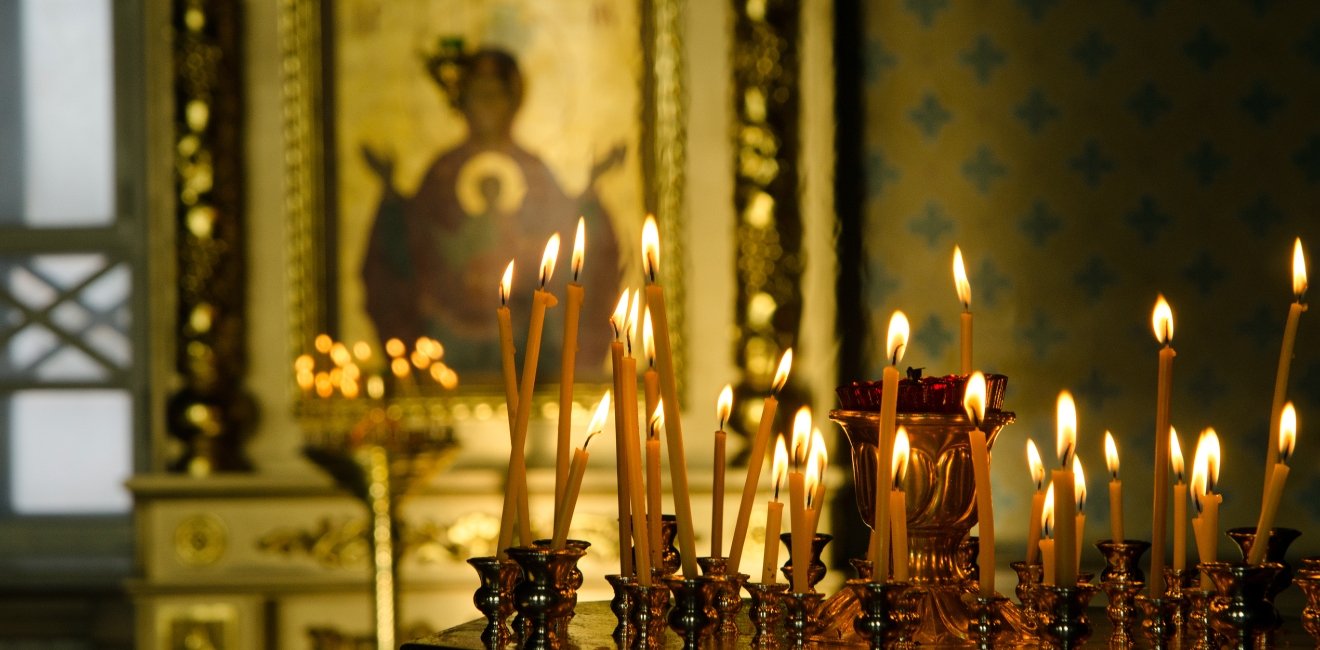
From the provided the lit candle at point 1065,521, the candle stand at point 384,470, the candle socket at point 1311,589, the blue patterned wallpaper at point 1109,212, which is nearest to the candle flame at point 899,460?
the lit candle at point 1065,521

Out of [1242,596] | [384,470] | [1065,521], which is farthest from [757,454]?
[384,470]

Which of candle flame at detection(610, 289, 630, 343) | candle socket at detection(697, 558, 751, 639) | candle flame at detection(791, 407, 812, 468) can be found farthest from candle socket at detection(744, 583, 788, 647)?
candle flame at detection(610, 289, 630, 343)

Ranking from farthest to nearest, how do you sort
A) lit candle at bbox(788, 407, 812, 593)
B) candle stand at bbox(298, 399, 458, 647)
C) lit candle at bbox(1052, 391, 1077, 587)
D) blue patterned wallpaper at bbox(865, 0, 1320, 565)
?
blue patterned wallpaper at bbox(865, 0, 1320, 565) < candle stand at bbox(298, 399, 458, 647) < lit candle at bbox(788, 407, 812, 593) < lit candle at bbox(1052, 391, 1077, 587)

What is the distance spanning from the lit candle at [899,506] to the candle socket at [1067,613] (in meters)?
0.10

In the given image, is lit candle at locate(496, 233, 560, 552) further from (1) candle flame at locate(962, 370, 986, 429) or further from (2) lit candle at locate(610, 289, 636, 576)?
(1) candle flame at locate(962, 370, 986, 429)

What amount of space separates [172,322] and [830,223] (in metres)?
1.45

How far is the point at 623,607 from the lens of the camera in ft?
3.48

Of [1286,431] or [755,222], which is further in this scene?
[755,222]

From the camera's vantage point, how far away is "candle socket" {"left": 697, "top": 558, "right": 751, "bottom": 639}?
3.41ft

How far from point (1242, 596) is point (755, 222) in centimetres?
204

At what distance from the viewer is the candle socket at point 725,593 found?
1.04 metres

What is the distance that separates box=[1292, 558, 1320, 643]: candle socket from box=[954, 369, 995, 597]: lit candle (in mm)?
250

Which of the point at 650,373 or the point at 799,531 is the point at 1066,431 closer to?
the point at 799,531

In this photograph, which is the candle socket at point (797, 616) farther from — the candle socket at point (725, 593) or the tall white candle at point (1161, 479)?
the tall white candle at point (1161, 479)
